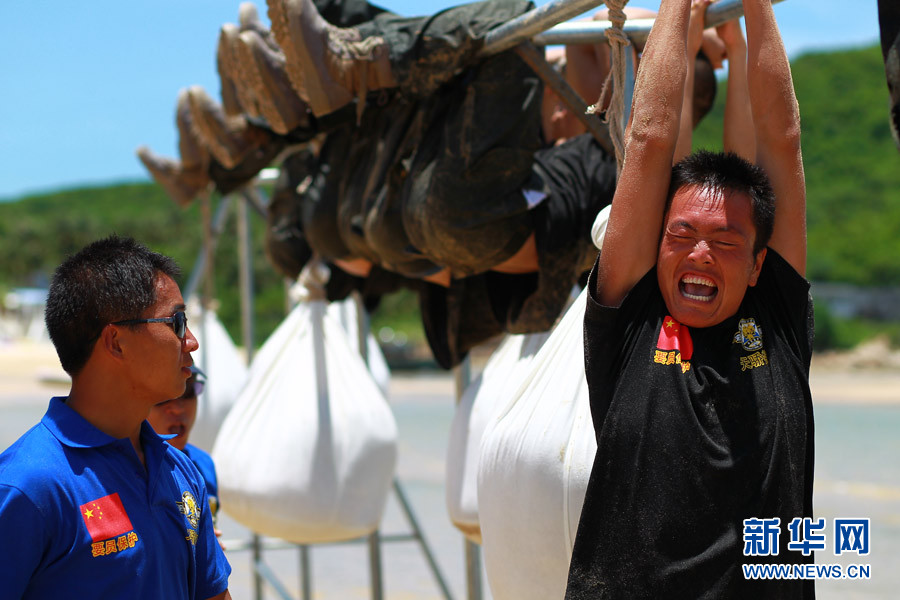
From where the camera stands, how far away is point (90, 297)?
1595 mm

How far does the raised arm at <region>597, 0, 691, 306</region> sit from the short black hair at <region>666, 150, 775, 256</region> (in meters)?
0.03

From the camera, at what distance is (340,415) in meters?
3.56

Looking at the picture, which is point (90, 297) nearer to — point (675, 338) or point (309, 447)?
point (675, 338)

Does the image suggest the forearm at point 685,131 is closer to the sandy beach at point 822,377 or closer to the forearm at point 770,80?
the forearm at point 770,80

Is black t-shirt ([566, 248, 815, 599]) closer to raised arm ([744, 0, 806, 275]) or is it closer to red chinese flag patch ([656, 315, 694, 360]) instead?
red chinese flag patch ([656, 315, 694, 360])

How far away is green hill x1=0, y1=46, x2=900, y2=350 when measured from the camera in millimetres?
30531

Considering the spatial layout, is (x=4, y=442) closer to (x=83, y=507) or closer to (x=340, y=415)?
(x=340, y=415)

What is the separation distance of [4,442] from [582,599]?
12.9 m

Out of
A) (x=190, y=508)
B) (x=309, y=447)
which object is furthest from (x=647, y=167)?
(x=309, y=447)

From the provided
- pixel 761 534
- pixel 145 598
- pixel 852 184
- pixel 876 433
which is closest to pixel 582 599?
pixel 761 534

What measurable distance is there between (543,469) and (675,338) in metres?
0.38

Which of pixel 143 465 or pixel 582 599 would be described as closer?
pixel 582 599

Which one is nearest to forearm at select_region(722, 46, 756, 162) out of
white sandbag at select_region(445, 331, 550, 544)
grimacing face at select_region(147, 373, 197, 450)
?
white sandbag at select_region(445, 331, 550, 544)

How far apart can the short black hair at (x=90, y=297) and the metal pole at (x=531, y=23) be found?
0.99 metres
